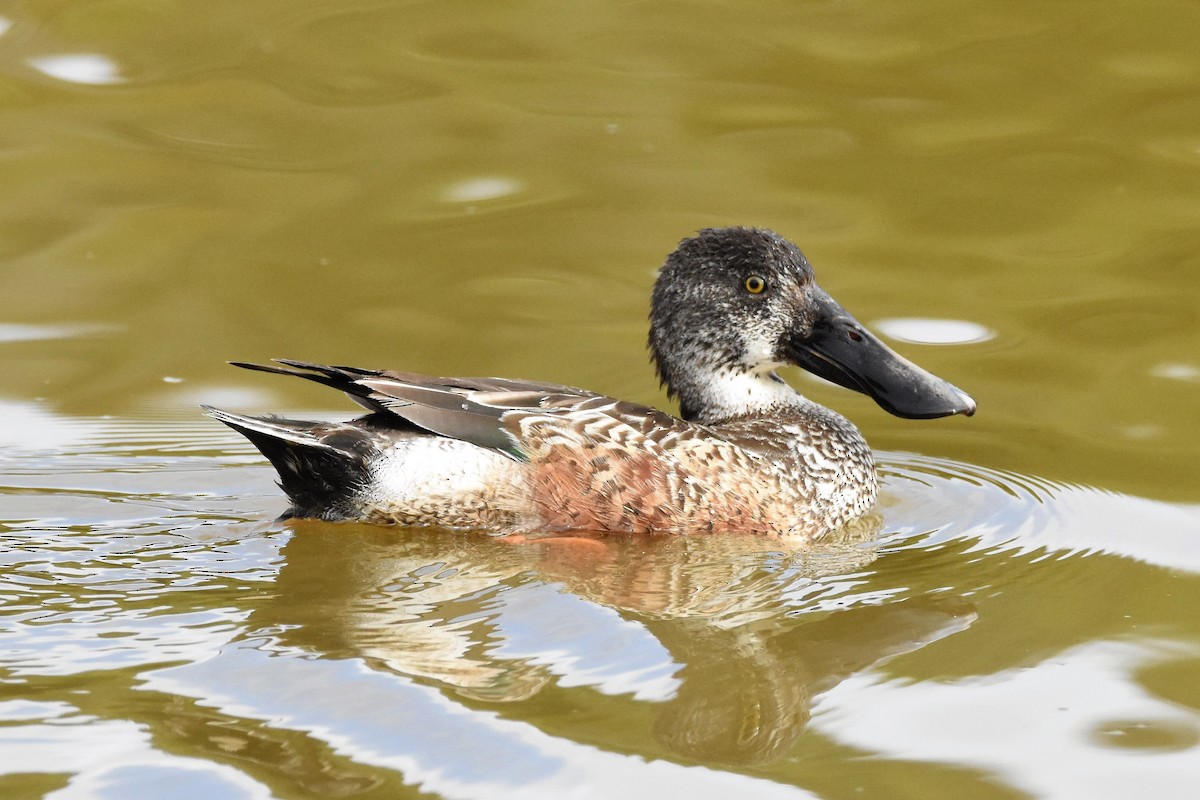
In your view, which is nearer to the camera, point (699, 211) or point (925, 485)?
point (925, 485)

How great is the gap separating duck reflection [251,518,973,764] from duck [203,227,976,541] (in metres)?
0.11

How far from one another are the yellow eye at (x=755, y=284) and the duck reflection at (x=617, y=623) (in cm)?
117

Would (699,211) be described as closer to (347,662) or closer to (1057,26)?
(1057,26)

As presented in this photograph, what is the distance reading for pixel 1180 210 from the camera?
9.32 metres

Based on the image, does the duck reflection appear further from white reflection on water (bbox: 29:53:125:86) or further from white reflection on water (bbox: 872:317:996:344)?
white reflection on water (bbox: 29:53:125:86)

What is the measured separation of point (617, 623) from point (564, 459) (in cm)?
112

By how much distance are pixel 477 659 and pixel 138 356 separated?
13.4ft

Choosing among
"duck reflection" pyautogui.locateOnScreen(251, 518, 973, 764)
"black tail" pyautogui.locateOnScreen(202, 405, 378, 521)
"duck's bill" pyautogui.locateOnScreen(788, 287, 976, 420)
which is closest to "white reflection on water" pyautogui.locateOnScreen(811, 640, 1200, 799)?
"duck reflection" pyautogui.locateOnScreen(251, 518, 973, 764)

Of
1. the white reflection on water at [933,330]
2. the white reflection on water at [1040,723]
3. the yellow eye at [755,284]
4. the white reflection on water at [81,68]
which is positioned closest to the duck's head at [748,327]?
the yellow eye at [755,284]

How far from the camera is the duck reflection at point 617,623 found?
4.59 metres

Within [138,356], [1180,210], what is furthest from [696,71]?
[138,356]

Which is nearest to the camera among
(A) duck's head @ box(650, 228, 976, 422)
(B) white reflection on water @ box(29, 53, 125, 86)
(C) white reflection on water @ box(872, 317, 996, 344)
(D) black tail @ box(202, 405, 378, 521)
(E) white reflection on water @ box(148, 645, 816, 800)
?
(E) white reflection on water @ box(148, 645, 816, 800)

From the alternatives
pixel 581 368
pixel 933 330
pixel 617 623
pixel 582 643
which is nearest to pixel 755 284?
pixel 581 368

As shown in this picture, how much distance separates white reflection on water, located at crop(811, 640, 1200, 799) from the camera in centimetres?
425
